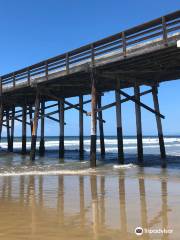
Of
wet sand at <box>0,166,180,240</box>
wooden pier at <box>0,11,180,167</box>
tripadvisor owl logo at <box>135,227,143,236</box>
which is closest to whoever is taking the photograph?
tripadvisor owl logo at <box>135,227,143,236</box>

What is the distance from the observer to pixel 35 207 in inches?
253

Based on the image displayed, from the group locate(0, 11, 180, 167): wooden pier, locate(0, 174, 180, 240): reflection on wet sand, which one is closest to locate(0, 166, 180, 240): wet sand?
locate(0, 174, 180, 240): reflection on wet sand

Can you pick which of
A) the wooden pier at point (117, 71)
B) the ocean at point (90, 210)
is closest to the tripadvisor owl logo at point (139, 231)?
the ocean at point (90, 210)

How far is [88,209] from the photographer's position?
20.2 feet

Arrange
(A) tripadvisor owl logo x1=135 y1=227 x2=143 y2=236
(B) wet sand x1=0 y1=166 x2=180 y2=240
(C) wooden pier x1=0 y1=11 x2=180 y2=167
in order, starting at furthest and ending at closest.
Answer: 1. (C) wooden pier x1=0 y1=11 x2=180 y2=167
2. (B) wet sand x1=0 y1=166 x2=180 y2=240
3. (A) tripadvisor owl logo x1=135 y1=227 x2=143 y2=236

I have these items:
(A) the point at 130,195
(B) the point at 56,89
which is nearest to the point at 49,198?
(A) the point at 130,195

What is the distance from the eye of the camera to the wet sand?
473 centimetres

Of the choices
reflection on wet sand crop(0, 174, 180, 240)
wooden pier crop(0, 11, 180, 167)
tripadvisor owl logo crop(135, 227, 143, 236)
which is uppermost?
wooden pier crop(0, 11, 180, 167)

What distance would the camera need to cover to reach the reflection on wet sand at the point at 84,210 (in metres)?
4.74

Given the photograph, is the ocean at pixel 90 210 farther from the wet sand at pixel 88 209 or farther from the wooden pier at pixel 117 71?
the wooden pier at pixel 117 71

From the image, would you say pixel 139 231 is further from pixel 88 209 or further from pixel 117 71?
pixel 117 71

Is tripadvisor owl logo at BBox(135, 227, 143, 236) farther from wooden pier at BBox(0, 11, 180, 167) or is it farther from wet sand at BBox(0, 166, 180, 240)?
wooden pier at BBox(0, 11, 180, 167)

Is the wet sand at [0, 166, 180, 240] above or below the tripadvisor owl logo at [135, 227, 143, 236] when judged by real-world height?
above

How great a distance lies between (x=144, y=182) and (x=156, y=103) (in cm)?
775
